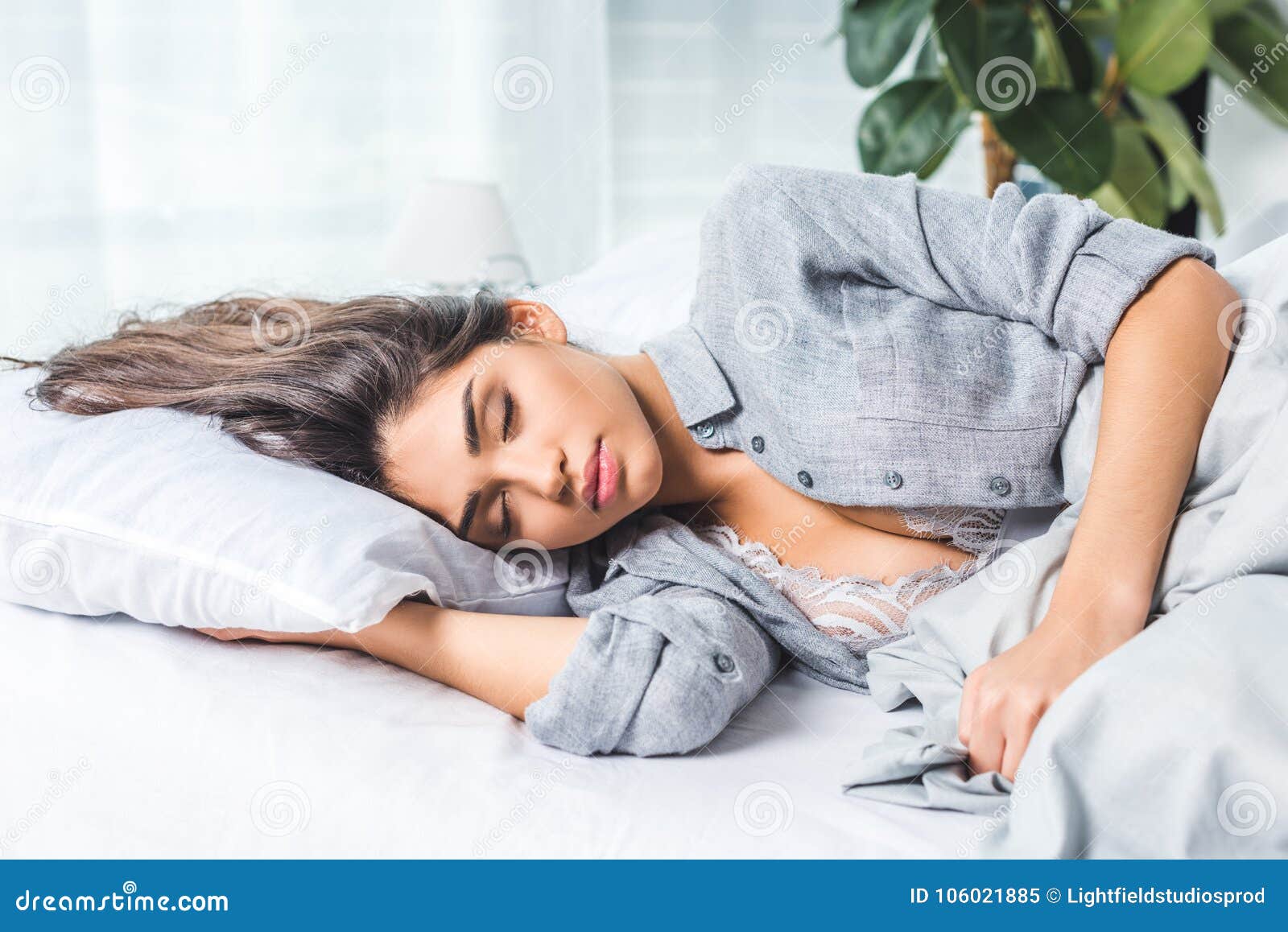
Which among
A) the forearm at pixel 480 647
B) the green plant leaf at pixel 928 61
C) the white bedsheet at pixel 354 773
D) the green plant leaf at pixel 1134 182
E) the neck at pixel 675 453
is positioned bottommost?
the white bedsheet at pixel 354 773

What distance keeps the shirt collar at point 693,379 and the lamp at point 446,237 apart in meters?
1.11

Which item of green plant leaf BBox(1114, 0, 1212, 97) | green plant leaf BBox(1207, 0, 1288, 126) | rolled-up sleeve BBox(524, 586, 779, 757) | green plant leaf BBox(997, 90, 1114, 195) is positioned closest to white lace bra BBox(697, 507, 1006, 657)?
rolled-up sleeve BBox(524, 586, 779, 757)

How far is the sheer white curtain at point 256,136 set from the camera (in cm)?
195

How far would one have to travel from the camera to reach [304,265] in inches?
93.0

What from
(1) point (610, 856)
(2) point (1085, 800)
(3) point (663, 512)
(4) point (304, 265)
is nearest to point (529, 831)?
(1) point (610, 856)

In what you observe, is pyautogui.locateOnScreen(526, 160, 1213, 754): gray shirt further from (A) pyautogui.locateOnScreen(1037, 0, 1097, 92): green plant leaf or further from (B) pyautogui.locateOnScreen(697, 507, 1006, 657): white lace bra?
(A) pyautogui.locateOnScreen(1037, 0, 1097, 92): green plant leaf

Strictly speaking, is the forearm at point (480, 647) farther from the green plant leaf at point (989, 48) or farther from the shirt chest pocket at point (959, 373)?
the green plant leaf at point (989, 48)

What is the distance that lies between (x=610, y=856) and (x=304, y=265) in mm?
1973

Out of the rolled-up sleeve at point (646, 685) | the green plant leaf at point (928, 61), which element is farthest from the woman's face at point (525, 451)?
the green plant leaf at point (928, 61)

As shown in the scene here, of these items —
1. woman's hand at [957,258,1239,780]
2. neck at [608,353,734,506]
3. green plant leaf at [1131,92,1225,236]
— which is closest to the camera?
woman's hand at [957,258,1239,780]

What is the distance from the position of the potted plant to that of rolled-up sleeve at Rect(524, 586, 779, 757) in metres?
1.65

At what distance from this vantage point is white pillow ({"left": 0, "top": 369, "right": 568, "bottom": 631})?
0.81 m

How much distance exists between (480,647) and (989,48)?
1.77 metres
